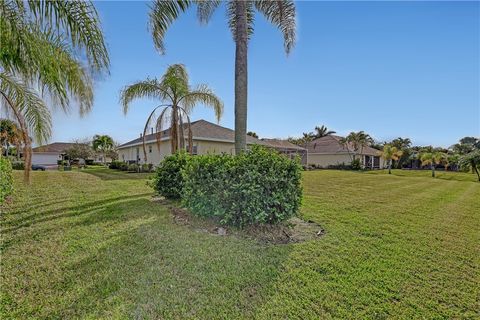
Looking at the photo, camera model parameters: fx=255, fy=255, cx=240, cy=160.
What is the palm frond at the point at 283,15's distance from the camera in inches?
337

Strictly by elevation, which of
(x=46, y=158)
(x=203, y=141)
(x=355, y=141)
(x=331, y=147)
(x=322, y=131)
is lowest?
(x=46, y=158)

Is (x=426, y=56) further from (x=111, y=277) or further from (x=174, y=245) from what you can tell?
(x=111, y=277)

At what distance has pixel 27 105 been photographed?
10719mm

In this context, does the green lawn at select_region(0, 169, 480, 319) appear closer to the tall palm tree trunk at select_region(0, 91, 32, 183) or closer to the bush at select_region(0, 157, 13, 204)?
the bush at select_region(0, 157, 13, 204)

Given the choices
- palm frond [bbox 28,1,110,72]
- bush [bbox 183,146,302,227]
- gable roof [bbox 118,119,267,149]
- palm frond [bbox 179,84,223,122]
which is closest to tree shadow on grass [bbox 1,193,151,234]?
bush [bbox 183,146,302,227]

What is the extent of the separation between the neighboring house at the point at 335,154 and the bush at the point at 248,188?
1516 inches

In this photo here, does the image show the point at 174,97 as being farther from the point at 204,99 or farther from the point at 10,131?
the point at 10,131

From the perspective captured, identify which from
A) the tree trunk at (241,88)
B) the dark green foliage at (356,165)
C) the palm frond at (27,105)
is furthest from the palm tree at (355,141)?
the palm frond at (27,105)

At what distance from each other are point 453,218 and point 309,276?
689cm

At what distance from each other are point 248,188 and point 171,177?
4.03 m

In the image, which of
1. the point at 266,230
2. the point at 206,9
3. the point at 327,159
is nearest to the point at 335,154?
the point at 327,159

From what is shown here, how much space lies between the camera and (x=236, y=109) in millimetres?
6914

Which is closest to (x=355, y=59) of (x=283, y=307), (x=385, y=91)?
(x=385, y=91)

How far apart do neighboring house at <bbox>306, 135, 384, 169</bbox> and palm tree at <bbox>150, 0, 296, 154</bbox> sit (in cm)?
3531
